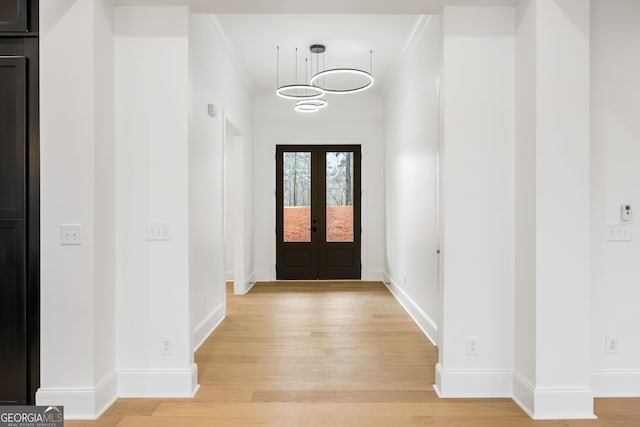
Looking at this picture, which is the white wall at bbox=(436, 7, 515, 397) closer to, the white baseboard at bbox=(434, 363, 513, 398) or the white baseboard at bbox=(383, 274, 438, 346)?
the white baseboard at bbox=(434, 363, 513, 398)

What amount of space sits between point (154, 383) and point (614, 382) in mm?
3307

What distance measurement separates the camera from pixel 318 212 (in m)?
7.90

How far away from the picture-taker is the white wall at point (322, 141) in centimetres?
783

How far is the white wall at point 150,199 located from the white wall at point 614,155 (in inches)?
115

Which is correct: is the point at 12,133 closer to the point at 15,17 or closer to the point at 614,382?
the point at 15,17

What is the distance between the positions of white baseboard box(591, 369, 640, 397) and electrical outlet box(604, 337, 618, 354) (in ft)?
0.48

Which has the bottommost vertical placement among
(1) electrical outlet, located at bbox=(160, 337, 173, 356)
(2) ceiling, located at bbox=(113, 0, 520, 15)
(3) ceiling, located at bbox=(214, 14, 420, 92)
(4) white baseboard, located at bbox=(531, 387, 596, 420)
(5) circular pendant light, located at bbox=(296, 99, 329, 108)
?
(4) white baseboard, located at bbox=(531, 387, 596, 420)

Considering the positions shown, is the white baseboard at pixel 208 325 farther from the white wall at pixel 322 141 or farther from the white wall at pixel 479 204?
the white wall at pixel 322 141

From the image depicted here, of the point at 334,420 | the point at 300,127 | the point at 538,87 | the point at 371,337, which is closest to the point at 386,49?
the point at 300,127

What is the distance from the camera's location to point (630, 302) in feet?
9.82

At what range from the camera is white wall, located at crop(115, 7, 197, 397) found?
3.02 m

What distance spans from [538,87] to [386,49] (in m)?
3.30

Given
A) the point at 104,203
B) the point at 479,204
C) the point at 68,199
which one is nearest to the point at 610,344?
the point at 479,204

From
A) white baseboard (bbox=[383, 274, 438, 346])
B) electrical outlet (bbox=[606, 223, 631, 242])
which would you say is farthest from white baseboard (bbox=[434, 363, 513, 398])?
electrical outlet (bbox=[606, 223, 631, 242])
